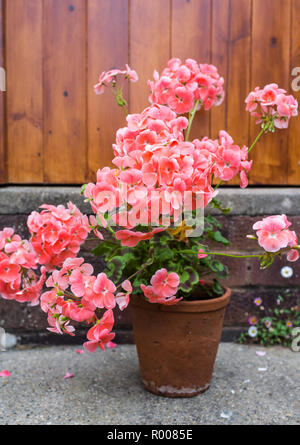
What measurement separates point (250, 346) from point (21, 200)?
1.00m

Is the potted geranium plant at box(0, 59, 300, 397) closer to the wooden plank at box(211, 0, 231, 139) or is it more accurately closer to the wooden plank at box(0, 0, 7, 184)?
the wooden plank at box(211, 0, 231, 139)

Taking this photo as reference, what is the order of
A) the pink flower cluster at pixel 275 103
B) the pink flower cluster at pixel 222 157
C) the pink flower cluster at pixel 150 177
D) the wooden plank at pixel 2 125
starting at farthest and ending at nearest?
the wooden plank at pixel 2 125 < the pink flower cluster at pixel 275 103 < the pink flower cluster at pixel 222 157 < the pink flower cluster at pixel 150 177

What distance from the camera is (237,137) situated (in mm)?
1610

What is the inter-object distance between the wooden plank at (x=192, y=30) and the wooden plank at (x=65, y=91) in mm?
335

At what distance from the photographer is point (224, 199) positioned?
61.6 inches

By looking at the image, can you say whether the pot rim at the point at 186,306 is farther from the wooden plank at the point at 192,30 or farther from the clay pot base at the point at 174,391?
the wooden plank at the point at 192,30

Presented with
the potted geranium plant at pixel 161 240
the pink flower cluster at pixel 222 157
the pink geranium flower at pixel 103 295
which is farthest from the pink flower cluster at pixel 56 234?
the pink flower cluster at pixel 222 157

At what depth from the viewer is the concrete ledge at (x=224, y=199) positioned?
5.02ft

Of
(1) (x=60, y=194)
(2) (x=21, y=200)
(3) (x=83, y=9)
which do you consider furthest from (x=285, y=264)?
(3) (x=83, y=9)

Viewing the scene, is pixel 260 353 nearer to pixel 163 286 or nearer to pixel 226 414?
pixel 226 414

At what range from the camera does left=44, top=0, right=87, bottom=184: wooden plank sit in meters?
1.53

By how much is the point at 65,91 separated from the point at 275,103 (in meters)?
0.78

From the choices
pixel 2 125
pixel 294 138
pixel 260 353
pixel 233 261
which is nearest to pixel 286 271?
pixel 233 261
